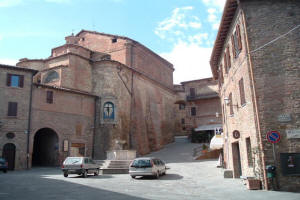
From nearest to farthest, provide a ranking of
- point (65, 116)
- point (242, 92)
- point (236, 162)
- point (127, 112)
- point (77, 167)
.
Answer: point (242, 92)
point (236, 162)
point (77, 167)
point (65, 116)
point (127, 112)

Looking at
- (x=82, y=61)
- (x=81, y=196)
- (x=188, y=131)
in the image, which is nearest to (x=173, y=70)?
(x=188, y=131)

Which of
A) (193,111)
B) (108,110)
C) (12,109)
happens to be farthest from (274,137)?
(193,111)

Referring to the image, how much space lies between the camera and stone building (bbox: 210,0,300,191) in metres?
10.4

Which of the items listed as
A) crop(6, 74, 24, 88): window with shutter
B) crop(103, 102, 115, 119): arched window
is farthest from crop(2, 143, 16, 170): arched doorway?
crop(103, 102, 115, 119): arched window

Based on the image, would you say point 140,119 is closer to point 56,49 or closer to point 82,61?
point 82,61

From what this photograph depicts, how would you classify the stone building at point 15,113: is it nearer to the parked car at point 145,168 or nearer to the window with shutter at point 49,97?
the window with shutter at point 49,97

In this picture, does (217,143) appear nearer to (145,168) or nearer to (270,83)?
(145,168)

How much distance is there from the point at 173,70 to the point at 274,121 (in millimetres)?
37962

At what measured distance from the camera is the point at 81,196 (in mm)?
9234

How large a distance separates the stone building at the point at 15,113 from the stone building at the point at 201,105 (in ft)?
78.4

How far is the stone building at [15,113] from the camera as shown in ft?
72.2

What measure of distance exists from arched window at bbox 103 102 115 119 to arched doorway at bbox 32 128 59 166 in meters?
5.68

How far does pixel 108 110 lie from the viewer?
2900 cm

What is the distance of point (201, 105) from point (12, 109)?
27.4 m
